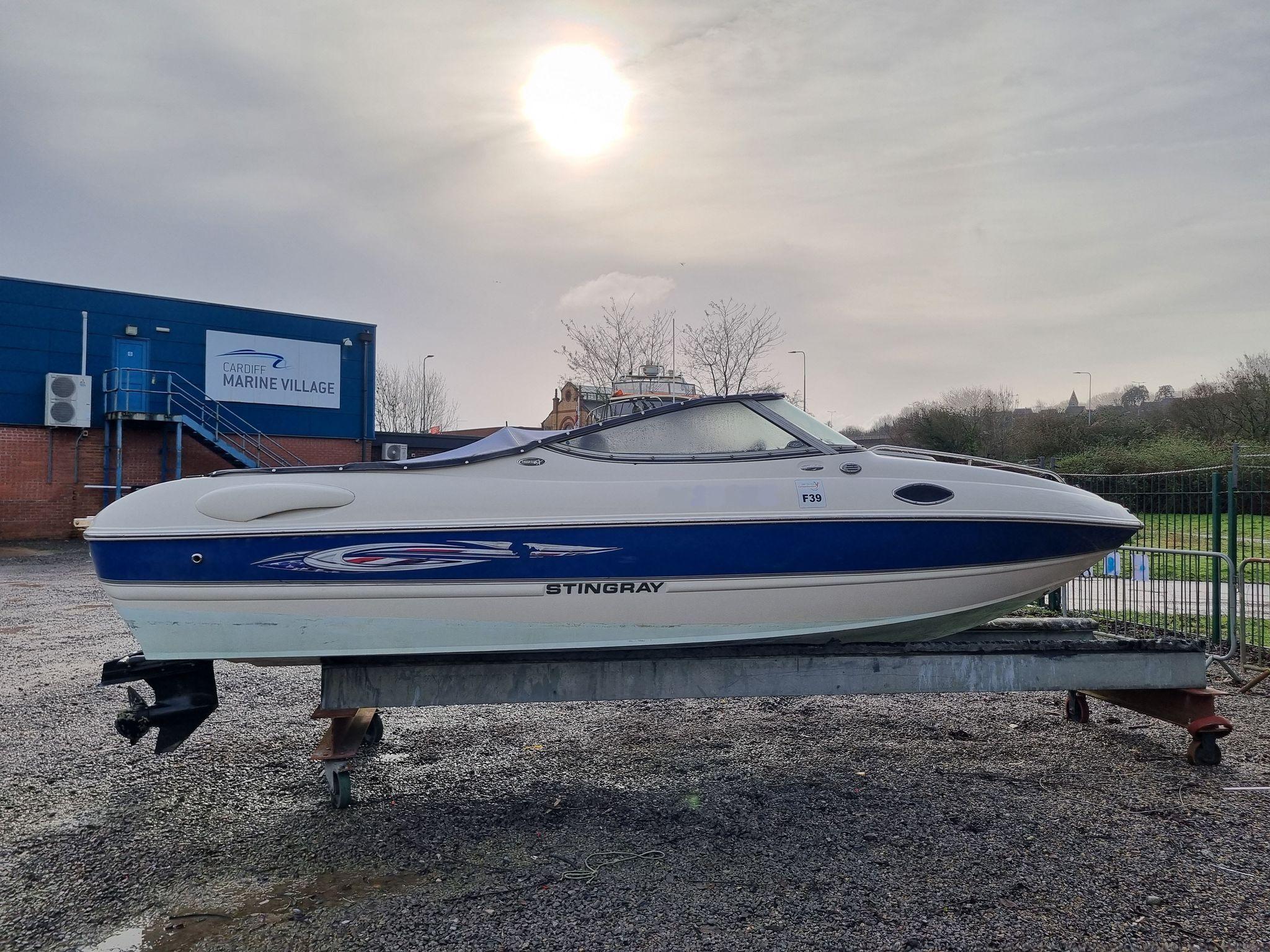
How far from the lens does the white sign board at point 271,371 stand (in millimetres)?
19578

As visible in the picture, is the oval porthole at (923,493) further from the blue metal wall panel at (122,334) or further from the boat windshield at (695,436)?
the blue metal wall panel at (122,334)

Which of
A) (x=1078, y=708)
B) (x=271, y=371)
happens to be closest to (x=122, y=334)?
(x=271, y=371)

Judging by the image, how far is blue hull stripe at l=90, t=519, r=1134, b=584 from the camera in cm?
355

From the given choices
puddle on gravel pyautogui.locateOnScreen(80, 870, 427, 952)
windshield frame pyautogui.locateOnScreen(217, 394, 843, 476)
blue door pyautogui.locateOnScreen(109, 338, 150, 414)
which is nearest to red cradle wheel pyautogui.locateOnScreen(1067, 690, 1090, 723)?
windshield frame pyautogui.locateOnScreen(217, 394, 843, 476)

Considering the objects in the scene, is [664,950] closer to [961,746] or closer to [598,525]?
[598,525]

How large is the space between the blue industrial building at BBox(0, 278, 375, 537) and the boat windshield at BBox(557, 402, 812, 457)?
16.6 meters

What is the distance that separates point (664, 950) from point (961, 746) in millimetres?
2689

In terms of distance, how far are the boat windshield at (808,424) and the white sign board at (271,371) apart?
18.8m

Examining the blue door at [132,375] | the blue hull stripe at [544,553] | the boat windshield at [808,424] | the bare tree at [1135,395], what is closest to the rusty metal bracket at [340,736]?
the blue hull stripe at [544,553]

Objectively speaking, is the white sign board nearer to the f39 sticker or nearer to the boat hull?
the boat hull

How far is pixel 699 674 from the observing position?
12.1 ft

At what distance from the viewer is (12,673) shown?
610cm

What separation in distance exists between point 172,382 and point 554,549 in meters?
18.7

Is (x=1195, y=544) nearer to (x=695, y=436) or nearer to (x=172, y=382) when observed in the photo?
(x=695, y=436)
